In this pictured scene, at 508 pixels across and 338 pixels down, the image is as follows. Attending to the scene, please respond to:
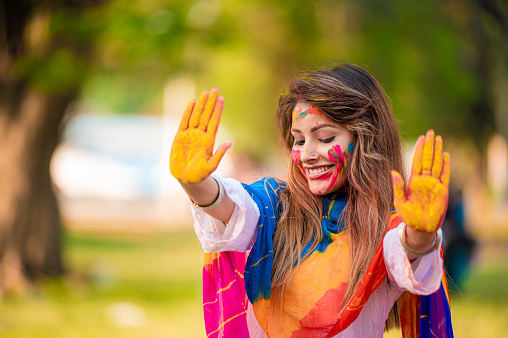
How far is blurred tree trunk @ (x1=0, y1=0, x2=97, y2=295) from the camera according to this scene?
7160 mm

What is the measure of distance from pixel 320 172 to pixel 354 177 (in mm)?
123

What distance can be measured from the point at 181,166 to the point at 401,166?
880 millimetres

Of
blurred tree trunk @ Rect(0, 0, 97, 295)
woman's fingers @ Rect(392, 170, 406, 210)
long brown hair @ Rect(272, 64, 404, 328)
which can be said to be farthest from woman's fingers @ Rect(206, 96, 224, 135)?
blurred tree trunk @ Rect(0, 0, 97, 295)

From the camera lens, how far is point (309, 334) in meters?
2.11

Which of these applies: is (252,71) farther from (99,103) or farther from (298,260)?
(99,103)

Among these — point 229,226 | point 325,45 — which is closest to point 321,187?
point 229,226

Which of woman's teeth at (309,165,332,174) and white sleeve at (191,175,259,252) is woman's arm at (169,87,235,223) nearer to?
white sleeve at (191,175,259,252)

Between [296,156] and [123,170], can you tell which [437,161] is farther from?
[123,170]

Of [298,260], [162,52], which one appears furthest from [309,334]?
[162,52]

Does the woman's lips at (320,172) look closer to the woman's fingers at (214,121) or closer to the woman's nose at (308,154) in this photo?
the woman's nose at (308,154)

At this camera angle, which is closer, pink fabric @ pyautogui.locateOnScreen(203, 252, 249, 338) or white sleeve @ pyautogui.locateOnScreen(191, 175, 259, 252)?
white sleeve @ pyautogui.locateOnScreen(191, 175, 259, 252)

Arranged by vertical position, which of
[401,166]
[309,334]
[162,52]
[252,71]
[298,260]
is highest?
[252,71]

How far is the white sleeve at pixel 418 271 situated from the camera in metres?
1.93

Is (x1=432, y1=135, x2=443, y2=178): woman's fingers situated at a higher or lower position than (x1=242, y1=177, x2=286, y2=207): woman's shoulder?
higher
